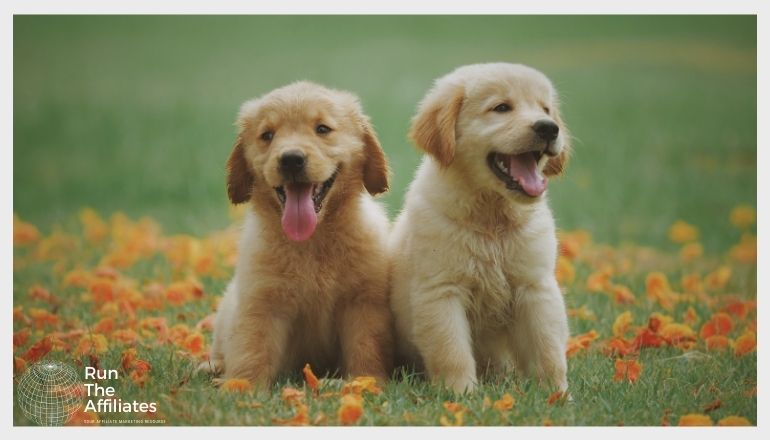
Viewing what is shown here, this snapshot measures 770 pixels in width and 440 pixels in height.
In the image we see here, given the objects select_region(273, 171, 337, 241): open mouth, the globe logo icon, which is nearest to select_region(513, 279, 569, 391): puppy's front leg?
select_region(273, 171, 337, 241): open mouth

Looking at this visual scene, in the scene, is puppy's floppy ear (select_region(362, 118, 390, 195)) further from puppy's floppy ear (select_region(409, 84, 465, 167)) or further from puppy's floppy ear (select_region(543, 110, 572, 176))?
puppy's floppy ear (select_region(543, 110, 572, 176))

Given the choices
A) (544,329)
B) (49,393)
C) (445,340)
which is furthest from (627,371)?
(49,393)

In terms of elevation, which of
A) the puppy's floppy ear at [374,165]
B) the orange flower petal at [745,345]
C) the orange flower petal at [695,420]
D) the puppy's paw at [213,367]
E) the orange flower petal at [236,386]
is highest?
the puppy's floppy ear at [374,165]

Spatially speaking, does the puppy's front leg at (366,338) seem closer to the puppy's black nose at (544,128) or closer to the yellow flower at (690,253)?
the puppy's black nose at (544,128)

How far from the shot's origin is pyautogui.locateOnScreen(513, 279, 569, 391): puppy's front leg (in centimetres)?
462

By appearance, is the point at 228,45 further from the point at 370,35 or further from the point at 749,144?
the point at 749,144

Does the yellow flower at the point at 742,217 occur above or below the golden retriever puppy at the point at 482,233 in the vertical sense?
below

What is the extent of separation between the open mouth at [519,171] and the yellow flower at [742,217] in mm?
4367

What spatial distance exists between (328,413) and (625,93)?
5459mm

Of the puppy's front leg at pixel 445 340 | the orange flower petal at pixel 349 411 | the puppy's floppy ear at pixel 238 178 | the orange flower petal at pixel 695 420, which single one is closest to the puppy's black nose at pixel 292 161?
the puppy's floppy ear at pixel 238 178

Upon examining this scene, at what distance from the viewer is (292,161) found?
14.9ft

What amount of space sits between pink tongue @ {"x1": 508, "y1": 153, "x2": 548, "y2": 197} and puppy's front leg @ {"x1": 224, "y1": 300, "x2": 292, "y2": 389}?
1253mm

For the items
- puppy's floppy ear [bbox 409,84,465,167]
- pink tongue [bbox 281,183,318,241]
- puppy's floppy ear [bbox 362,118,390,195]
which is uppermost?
puppy's floppy ear [bbox 409,84,465,167]

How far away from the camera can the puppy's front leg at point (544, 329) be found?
462cm
